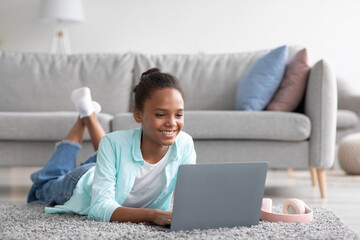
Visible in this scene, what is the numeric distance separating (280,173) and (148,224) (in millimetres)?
3055

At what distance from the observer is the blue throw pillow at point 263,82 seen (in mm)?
2980

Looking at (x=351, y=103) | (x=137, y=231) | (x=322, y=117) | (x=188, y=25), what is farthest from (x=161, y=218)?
(x=188, y=25)

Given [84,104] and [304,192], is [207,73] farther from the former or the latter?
[84,104]

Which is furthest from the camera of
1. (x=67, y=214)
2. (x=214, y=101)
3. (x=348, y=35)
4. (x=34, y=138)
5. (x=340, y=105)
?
(x=348, y=35)

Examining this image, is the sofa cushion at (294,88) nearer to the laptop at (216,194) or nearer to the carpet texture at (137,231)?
the carpet texture at (137,231)

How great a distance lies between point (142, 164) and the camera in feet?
5.62

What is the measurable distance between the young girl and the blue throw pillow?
4.18 feet

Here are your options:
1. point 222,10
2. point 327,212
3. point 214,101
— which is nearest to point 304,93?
point 214,101

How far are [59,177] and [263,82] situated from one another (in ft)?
4.49

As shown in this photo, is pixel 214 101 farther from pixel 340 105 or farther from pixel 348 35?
pixel 348 35

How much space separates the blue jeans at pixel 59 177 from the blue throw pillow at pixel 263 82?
1.09 metres

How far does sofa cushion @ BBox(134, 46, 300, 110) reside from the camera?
3303 mm

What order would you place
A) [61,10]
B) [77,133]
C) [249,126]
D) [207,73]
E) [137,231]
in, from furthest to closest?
1. [61,10]
2. [207,73]
3. [249,126]
4. [77,133]
5. [137,231]

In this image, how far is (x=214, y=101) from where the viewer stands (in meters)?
3.30
